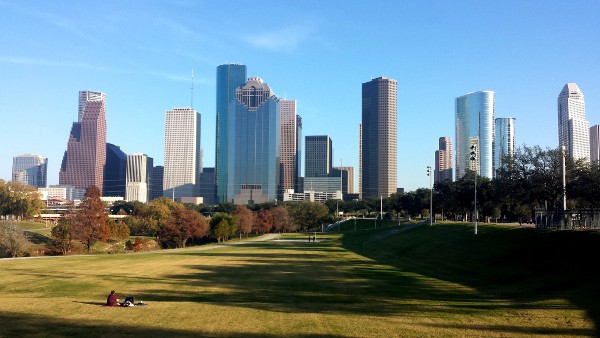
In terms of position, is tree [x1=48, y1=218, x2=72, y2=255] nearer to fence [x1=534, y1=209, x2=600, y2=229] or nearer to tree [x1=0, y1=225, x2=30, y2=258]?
tree [x1=0, y1=225, x2=30, y2=258]

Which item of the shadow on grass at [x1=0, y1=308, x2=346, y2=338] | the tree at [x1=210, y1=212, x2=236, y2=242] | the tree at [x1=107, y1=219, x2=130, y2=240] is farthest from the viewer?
the tree at [x1=210, y1=212, x2=236, y2=242]

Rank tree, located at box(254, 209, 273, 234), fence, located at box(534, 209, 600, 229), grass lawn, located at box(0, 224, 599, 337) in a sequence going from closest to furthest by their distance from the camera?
grass lawn, located at box(0, 224, 599, 337)
fence, located at box(534, 209, 600, 229)
tree, located at box(254, 209, 273, 234)

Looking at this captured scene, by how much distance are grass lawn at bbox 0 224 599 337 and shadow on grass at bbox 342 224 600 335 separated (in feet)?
0.54

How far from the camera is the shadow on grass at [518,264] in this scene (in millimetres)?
27266

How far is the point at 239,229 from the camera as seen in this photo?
12794 centimetres

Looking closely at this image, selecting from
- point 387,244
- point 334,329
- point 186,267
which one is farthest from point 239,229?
point 334,329

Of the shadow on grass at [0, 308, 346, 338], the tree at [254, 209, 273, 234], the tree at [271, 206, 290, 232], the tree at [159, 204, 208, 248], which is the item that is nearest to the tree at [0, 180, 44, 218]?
the tree at [159, 204, 208, 248]

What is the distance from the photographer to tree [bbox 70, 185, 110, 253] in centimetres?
7975

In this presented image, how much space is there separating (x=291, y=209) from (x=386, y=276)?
5124 inches

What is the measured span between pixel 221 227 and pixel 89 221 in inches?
1176

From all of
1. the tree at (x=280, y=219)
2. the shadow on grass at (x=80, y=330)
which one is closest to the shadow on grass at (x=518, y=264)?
the shadow on grass at (x=80, y=330)

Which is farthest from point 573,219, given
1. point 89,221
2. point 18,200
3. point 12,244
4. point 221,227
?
point 18,200

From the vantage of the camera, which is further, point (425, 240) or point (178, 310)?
point (425, 240)

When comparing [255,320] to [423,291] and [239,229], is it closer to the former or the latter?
[423,291]
